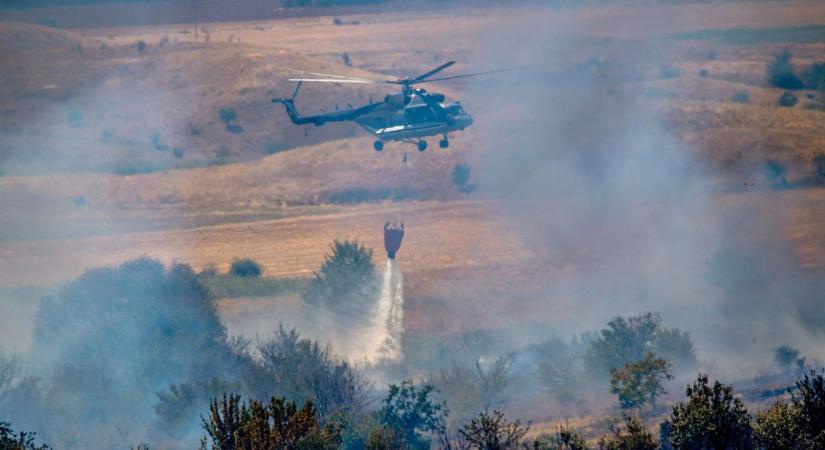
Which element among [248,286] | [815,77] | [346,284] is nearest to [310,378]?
[346,284]

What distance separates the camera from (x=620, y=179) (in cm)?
9362

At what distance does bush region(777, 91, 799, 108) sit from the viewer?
111875 millimetres

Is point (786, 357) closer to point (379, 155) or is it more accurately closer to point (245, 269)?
point (245, 269)

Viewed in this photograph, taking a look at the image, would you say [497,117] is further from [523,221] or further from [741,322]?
[741,322]

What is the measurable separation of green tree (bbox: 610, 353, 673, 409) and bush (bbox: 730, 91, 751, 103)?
200 ft

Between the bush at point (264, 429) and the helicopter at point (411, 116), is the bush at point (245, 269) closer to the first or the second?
the helicopter at point (411, 116)

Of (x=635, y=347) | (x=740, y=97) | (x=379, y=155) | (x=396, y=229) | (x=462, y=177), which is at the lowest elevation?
(x=635, y=347)

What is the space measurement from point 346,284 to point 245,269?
31.2 feet

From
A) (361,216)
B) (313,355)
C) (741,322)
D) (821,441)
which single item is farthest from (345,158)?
(821,441)

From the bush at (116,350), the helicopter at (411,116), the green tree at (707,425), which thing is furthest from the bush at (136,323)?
the green tree at (707,425)

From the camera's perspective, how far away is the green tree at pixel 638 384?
53.9m

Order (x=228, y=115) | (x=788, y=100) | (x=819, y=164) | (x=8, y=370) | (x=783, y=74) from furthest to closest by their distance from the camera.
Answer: (x=783, y=74) → (x=788, y=100) → (x=228, y=115) → (x=819, y=164) → (x=8, y=370)

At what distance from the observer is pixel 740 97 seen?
113 metres

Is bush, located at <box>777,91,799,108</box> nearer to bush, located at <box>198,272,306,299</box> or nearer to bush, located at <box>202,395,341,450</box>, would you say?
bush, located at <box>198,272,306,299</box>
